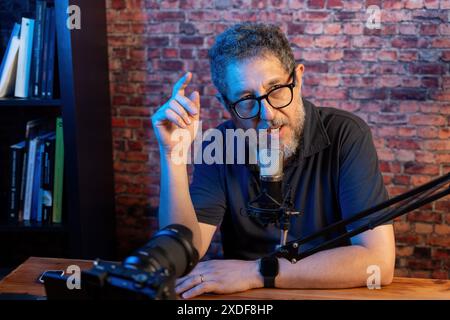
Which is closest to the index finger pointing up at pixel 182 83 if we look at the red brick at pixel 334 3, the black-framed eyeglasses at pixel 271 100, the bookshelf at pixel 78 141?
the black-framed eyeglasses at pixel 271 100

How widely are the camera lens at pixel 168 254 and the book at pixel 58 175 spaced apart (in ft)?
5.14

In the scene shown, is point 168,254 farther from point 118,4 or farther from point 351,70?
point 118,4

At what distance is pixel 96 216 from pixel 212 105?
2.73 ft

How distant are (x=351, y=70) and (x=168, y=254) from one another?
1.97 metres

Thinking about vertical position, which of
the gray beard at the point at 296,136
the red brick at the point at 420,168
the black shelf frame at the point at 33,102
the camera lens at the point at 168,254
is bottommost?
the red brick at the point at 420,168

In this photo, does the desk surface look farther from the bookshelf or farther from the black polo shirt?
the bookshelf

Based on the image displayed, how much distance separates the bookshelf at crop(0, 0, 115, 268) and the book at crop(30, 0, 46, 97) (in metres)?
0.07

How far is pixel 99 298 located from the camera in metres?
0.84

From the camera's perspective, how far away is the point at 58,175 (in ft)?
7.79

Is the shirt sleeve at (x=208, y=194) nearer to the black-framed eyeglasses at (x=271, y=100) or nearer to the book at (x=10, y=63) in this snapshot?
the black-framed eyeglasses at (x=271, y=100)

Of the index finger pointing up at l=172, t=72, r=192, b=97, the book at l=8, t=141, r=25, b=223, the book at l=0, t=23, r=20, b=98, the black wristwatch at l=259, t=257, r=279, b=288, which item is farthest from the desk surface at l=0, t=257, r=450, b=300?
the book at l=0, t=23, r=20, b=98

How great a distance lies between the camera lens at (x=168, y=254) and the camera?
83 centimetres

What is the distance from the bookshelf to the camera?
7.36 feet
